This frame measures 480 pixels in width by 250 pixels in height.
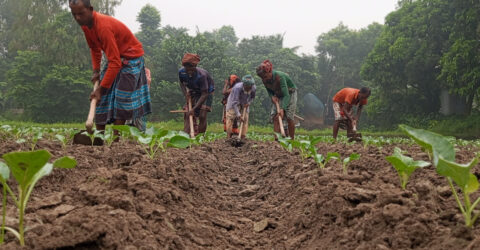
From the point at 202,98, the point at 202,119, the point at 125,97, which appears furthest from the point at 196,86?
the point at 125,97

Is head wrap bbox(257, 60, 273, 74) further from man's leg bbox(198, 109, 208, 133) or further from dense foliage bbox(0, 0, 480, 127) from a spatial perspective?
dense foliage bbox(0, 0, 480, 127)

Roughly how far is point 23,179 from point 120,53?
9.21ft

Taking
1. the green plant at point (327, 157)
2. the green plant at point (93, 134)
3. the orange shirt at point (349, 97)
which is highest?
the orange shirt at point (349, 97)

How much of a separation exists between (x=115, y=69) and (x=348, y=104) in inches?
202

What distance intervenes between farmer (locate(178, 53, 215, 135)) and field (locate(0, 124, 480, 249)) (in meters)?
3.15

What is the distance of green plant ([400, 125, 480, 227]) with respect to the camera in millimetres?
1198

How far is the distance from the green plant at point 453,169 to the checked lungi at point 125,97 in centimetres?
303

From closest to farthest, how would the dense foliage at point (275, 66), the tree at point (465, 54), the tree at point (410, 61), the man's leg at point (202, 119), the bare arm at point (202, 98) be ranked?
1. the bare arm at point (202, 98)
2. the man's leg at point (202, 119)
3. the tree at point (465, 54)
4. the dense foliage at point (275, 66)
5. the tree at point (410, 61)

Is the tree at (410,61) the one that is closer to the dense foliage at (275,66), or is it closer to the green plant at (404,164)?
the dense foliage at (275,66)

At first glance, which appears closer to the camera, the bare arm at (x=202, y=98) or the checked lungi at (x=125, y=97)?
the checked lungi at (x=125, y=97)

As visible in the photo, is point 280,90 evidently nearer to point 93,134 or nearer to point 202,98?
point 202,98

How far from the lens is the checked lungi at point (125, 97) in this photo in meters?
3.81

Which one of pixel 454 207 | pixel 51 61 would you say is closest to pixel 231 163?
pixel 454 207

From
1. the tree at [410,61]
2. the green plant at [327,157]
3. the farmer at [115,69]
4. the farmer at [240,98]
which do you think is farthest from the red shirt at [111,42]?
the tree at [410,61]
